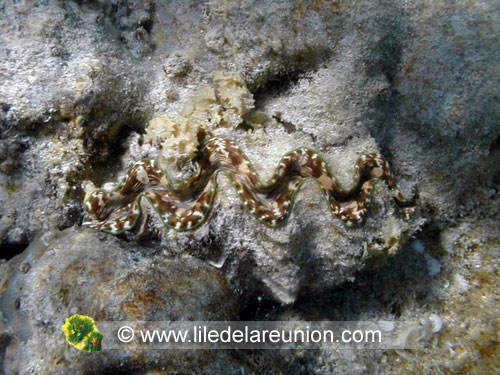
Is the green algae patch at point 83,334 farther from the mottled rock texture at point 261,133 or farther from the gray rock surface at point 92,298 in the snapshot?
the mottled rock texture at point 261,133

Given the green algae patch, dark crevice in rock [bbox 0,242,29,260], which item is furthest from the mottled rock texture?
the green algae patch

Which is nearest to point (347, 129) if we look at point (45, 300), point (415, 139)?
point (415, 139)

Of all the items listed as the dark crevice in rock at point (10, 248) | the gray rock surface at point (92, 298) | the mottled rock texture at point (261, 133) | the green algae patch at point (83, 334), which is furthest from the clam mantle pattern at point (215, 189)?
the green algae patch at point (83, 334)

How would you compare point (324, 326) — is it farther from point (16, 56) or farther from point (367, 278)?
point (16, 56)

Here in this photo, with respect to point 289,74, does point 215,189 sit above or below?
below
